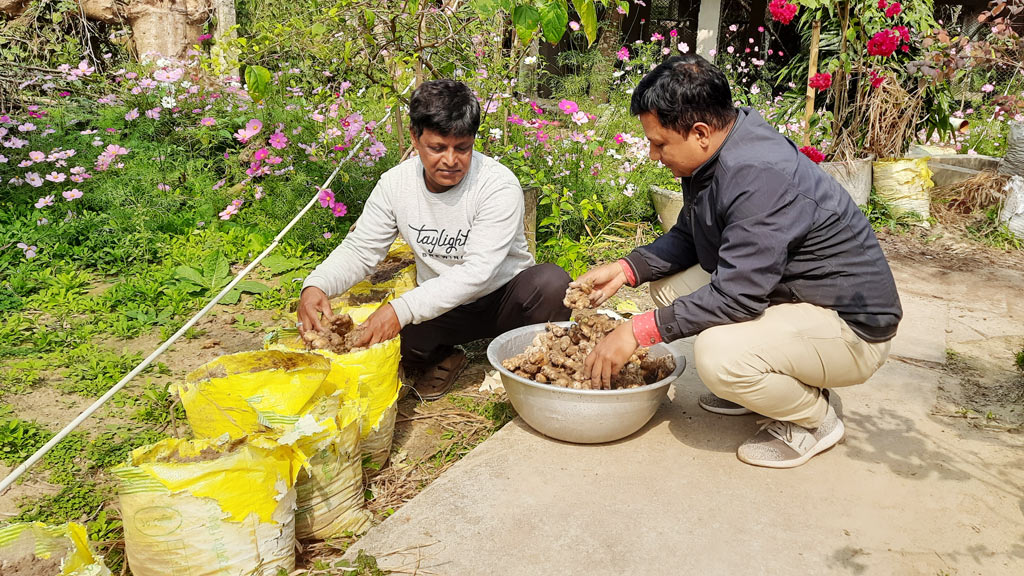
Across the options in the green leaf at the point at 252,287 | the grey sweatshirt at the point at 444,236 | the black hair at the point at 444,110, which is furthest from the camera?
the green leaf at the point at 252,287

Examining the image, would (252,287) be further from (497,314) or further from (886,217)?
Answer: (886,217)

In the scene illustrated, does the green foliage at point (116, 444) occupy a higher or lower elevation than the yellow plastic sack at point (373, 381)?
lower

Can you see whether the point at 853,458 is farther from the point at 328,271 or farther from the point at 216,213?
the point at 216,213

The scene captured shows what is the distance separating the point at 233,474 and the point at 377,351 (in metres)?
0.65

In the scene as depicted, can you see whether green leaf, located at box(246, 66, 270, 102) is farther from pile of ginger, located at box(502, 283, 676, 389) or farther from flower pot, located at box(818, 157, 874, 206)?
flower pot, located at box(818, 157, 874, 206)

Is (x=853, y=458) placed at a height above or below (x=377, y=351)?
below

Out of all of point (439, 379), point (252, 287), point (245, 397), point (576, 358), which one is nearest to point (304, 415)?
point (245, 397)

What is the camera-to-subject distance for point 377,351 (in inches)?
89.7

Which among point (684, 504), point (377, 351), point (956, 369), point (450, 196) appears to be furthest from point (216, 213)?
point (956, 369)

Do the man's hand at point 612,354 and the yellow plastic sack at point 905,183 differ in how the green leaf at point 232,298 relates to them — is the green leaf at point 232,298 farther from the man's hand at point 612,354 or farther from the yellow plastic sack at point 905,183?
the yellow plastic sack at point 905,183

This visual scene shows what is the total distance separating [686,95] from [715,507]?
1240mm

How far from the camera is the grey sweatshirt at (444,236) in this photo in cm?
262

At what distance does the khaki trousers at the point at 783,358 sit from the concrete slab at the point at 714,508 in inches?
10.3

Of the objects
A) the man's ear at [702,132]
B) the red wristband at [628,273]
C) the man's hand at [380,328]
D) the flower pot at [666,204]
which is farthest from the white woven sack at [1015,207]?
the man's hand at [380,328]
